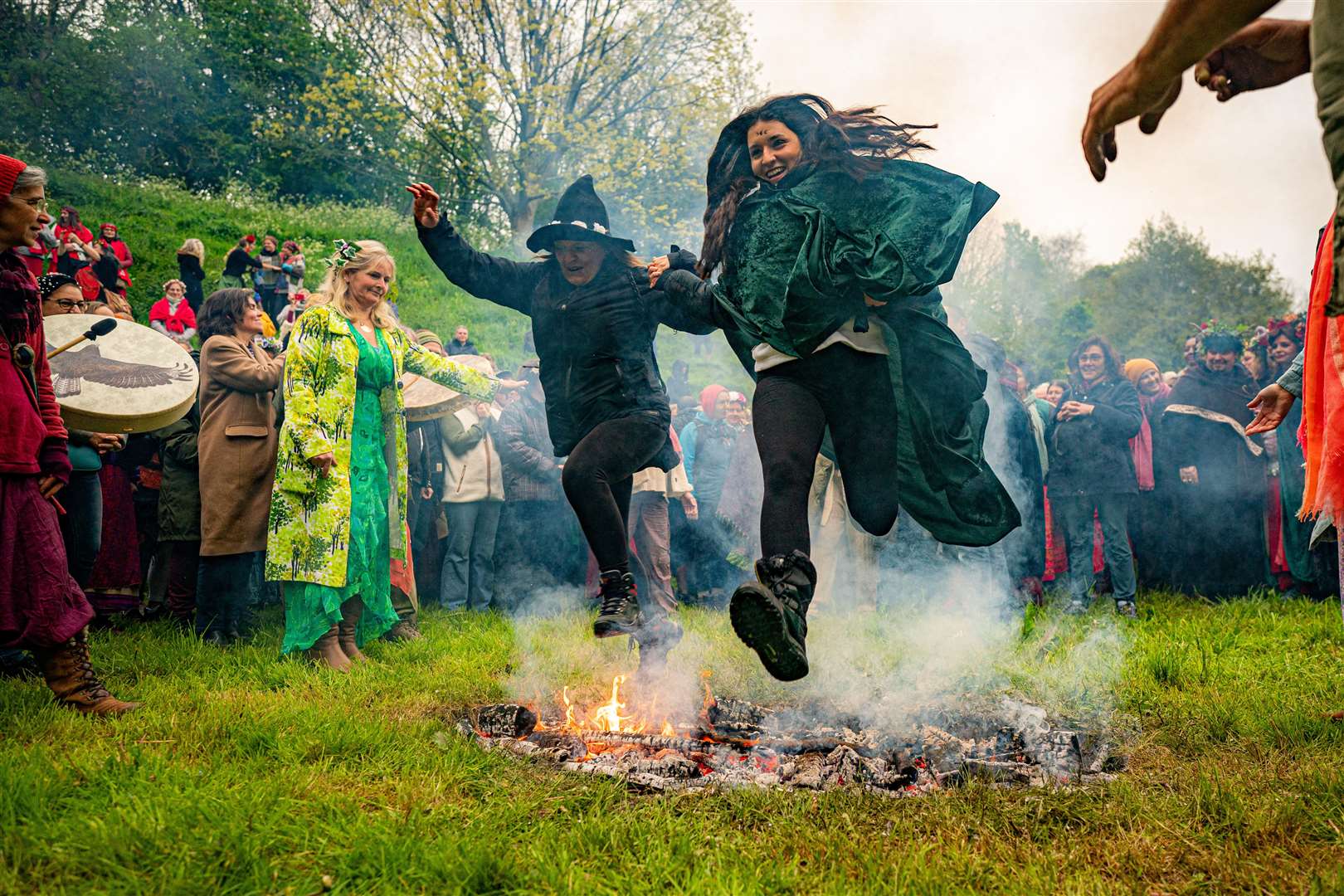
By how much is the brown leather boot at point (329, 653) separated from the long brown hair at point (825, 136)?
3121 mm

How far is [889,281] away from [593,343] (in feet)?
5.51

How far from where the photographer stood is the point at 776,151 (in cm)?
356

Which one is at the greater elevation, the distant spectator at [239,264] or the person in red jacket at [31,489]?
the distant spectator at [239,264]

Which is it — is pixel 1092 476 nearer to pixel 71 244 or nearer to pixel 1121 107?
pixel 1121 107

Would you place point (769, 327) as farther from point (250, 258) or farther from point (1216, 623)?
point (250, 258)

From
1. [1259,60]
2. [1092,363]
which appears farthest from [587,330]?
[1092,363]

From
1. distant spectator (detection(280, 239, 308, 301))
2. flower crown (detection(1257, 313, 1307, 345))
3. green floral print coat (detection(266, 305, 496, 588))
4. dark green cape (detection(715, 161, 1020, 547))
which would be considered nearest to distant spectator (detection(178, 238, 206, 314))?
distant spectator (detection(280, 239, 308, 301))

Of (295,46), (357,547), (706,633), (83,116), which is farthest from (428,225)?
(295,46)

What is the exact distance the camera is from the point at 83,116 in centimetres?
2428

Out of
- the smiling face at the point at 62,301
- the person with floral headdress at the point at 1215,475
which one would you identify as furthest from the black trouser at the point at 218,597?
the person with floral headdress at the point at 1215,475

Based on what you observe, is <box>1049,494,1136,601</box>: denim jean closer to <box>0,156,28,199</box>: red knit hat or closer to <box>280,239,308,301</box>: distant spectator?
<box>0,156,28,199</box>: red knit hat

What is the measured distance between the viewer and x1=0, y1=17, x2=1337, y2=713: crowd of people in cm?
343

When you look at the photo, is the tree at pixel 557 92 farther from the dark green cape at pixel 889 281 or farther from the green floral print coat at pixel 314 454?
the dark green cape at pixel 889 281

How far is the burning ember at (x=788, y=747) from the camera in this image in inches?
134
